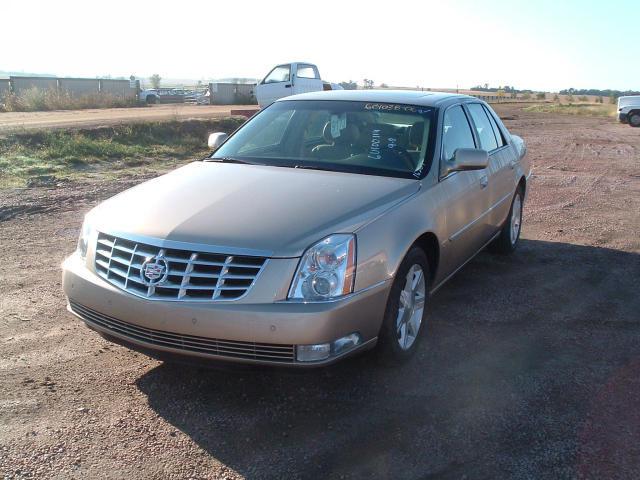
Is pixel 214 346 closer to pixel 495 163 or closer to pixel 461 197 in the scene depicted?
pixel 461 197

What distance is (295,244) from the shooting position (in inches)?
133

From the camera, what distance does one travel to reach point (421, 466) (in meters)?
3.07

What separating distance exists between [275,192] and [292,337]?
43.8 inches

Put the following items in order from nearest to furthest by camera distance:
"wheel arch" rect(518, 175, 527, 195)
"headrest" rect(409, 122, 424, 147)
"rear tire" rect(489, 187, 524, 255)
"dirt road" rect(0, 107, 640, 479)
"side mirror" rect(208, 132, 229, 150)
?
"dirt road" rect(0, 107, 640, 479)
"headrest" rect(409, 122, 424, 147)
"side mirror" rect(208, 132, 229, 150)
"rear tire" rect(489, 187, 524, 255)
"wheel arch" rect(518, 175, 527, 195)

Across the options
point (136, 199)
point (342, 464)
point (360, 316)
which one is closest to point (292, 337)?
point (360, 316)

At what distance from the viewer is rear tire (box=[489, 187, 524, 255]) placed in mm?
6609

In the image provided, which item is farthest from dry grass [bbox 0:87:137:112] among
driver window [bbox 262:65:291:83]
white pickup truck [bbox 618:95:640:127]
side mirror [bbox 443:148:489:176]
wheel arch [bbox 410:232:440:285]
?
wheel arch [bbox 410:232:440:285]

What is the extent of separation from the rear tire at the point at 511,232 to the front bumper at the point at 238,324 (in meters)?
3.34

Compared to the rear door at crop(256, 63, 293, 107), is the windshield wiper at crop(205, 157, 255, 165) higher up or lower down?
lower down

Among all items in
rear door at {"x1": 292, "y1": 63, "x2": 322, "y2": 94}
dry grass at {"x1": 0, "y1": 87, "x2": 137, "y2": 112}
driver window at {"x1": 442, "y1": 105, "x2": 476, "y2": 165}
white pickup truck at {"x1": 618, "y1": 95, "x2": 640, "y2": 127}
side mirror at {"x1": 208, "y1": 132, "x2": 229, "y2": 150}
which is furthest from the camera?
white pickup truck at {"x1": 618, "y1": 95, "x2": 640, "y2": 127}

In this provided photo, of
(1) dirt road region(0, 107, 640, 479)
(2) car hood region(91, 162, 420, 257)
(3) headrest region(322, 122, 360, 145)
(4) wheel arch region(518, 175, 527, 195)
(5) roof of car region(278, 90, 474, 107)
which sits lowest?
(1) dirt road region(0, 107, 640, 479)

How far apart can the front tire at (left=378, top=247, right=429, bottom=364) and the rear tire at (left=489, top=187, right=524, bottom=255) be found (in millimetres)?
2474

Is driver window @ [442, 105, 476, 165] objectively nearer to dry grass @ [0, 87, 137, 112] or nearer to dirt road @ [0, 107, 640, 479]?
dirt road @ [0, 107, 640, 479]

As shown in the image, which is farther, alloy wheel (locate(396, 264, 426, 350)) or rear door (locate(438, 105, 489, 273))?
rear door (locate(438, 105, 489, 273))
